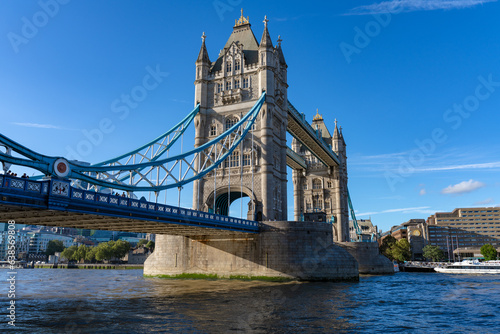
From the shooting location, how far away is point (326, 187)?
3214 inches

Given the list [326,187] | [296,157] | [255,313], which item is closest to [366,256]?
[326,187]

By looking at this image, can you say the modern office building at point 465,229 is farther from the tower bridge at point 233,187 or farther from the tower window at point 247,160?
the tower window at point 247,160

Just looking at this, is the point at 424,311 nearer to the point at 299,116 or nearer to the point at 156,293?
the point at 156,293

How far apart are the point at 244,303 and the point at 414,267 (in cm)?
6584

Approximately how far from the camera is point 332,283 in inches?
1481

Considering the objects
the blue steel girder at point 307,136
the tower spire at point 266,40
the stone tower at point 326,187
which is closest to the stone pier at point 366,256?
the stone tower at point 326,187

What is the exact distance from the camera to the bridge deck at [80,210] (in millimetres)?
19344

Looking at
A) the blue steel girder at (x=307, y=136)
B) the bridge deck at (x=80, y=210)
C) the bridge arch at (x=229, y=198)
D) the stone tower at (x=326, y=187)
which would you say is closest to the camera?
the bridge deck at (x=80, y=210)

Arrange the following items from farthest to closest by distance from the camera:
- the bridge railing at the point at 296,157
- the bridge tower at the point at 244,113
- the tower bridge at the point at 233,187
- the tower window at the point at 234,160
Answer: the bridge railing at the point at 296,157, the tower window at the point at 234,160, the bridge tower at the point at 244,113, the tower bridge at the point at 233,187

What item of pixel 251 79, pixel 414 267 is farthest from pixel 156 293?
pixel 414 267

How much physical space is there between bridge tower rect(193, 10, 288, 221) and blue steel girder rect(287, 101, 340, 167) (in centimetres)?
564

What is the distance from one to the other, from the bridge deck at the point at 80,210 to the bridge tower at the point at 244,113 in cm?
1205

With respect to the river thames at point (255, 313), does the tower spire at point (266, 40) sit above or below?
above

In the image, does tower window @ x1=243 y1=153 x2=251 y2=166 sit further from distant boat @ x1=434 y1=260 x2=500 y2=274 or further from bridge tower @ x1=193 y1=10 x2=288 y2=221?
distant boat @ x1=434 y1=260 x2=500 y2=274
